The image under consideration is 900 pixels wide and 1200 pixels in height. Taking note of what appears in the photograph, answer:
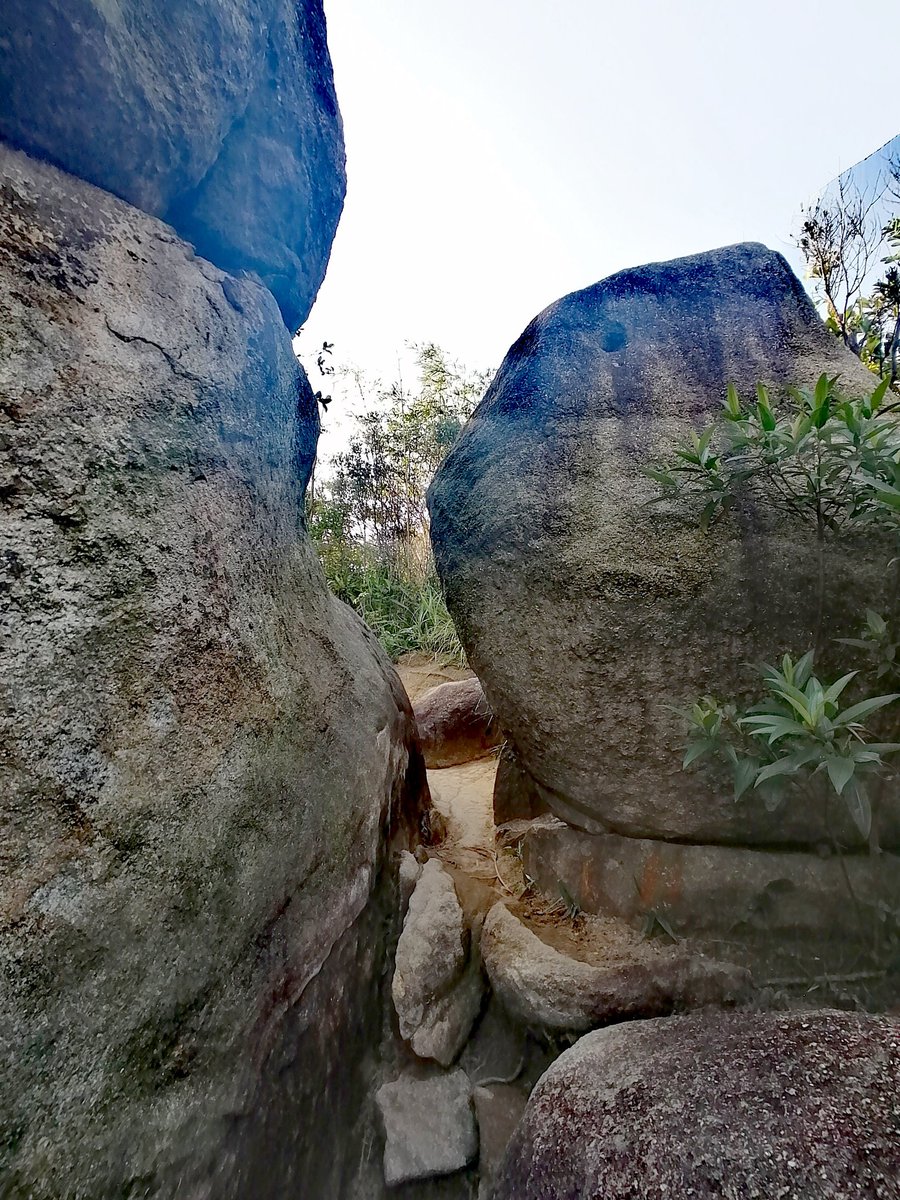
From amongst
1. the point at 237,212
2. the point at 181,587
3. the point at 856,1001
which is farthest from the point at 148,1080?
Answer: the point at 237,212

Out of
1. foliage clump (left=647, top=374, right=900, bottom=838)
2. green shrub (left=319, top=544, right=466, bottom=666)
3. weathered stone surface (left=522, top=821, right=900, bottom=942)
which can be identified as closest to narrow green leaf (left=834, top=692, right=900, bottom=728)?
foliage clump (left=647, top=374, right=900, bottom=838)

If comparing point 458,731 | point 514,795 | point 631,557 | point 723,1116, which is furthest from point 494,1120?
point 458,731

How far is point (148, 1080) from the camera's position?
1.00 metres

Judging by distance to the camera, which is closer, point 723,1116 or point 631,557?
point 723,1116

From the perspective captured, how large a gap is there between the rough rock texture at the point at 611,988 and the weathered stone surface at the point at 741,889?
0.12m

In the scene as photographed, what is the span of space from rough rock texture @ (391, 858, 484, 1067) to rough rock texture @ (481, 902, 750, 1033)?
0.48 ft

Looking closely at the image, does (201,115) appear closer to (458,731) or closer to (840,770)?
(840,770)

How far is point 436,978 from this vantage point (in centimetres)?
163

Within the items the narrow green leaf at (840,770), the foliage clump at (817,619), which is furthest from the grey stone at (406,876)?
the narrow green leaf at (840,770)

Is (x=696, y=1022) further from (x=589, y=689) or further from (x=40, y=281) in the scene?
(x=40, y=281)

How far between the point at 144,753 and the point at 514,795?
171cm

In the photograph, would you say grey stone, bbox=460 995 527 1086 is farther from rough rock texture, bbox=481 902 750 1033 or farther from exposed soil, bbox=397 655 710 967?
exposed soil, bbox=397 655 710 967

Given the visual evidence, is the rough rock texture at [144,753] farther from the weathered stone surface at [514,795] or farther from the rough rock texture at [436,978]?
the weathered stone surface at [514,795]

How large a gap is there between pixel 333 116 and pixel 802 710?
2940 millimetres
